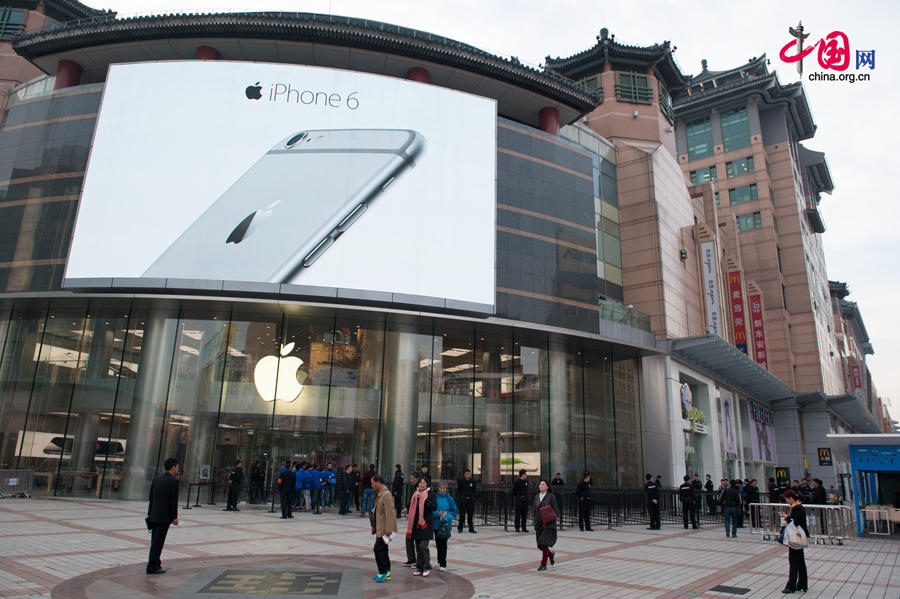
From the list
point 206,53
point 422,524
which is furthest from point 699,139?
point 422,524

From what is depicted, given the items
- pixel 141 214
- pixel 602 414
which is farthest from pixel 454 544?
pixel 141 214

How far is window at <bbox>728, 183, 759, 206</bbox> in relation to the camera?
57.0 meters

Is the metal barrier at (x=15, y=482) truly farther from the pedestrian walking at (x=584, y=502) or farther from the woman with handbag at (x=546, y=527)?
the woman with handbag at (x=546, y=527)

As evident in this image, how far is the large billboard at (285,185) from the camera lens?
2339 centimetres

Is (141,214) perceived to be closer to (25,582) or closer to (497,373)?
(497,373)

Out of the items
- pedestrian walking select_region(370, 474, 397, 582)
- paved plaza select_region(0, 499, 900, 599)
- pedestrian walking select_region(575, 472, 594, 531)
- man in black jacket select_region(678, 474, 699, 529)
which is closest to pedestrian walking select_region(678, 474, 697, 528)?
man in black jacket select_region(678, 474, 699, 529)

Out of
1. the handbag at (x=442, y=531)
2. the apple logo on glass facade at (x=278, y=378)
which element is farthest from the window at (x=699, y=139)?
the handbag at (x=442, y=531)

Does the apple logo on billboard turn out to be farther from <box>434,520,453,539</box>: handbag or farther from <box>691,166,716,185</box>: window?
<box>691,166,716,185</box>: window

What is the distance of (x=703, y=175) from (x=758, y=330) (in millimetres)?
23455

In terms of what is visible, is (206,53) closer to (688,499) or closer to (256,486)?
(256,486)

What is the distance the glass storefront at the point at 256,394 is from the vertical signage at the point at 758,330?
77.3 ft

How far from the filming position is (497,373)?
26625 millimetres

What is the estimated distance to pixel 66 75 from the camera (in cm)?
2969

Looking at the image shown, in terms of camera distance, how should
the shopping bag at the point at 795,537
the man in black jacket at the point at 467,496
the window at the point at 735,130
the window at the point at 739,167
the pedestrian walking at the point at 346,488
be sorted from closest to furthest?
1. the shopping bag at the point at 795,537
2. the man in black jacket at the point at 467,496
3. the pedestrian walking at the point at 346,488
4. the window at the point at 739,167
5. the window at the point at 735,130
